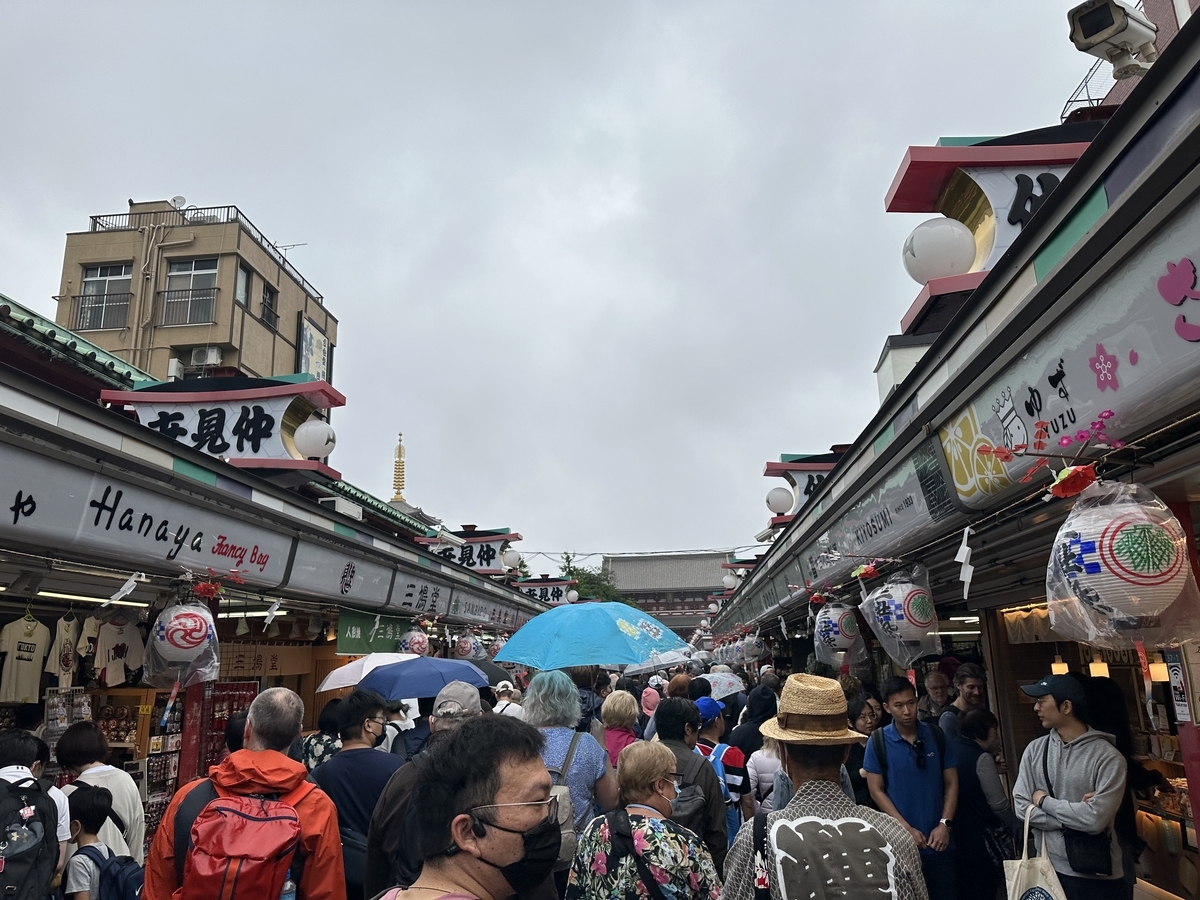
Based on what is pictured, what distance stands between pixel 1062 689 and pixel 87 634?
8.47m

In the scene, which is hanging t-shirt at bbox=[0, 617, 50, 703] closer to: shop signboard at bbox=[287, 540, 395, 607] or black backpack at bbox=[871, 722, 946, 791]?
shop signboard at bbox=[287, 540, 395, 607]

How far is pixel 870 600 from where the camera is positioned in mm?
7090

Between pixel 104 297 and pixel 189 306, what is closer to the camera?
pixel 189 306

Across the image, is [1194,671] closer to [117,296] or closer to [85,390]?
[85,390]

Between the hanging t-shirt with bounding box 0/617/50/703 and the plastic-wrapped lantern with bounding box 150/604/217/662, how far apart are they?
1.84 metres

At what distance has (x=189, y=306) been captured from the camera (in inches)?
1074

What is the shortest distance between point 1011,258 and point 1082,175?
2.53 feet

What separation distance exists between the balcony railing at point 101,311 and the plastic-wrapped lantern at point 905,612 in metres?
28.3

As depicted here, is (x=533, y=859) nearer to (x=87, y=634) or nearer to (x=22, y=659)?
(x=22, y=659)

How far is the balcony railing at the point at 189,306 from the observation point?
2705 cm

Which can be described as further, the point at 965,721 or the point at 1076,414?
the point at 965,721

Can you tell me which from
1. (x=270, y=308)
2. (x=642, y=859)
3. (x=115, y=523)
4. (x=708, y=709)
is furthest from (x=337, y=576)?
(x=270, y=308)

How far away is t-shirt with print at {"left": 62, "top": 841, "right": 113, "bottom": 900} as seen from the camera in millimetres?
4285

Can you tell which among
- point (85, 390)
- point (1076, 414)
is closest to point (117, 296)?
point (85, 390)
